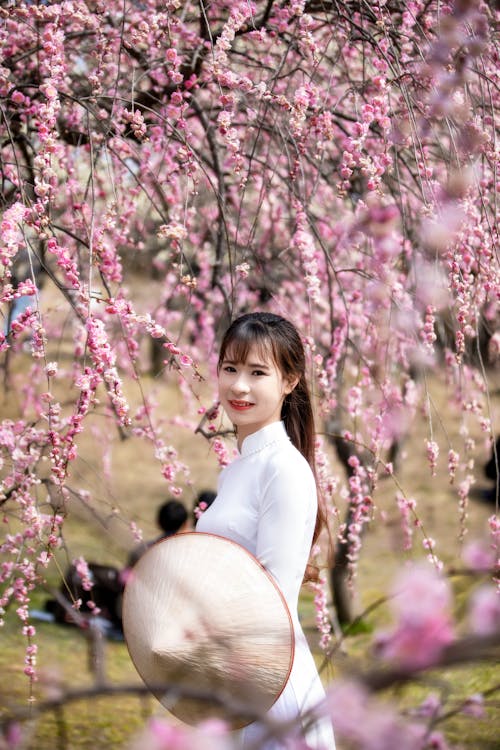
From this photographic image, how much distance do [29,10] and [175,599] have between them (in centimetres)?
154

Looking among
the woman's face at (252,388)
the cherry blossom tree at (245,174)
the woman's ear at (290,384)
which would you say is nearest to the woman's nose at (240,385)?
the woman's face at (252,388)

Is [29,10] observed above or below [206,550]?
above

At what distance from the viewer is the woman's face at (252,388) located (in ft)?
5.56

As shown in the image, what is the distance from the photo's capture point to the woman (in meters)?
1.49

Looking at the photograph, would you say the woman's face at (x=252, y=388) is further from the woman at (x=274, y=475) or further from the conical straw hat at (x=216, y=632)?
the conical straw hat at (x=216, y=632)

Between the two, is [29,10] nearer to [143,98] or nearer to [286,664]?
[143,98]

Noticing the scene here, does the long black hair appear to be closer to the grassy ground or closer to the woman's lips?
the woman's lips

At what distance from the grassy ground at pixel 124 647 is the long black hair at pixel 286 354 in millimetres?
294

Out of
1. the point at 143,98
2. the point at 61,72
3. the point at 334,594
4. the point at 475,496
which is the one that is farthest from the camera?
the point at 475,496

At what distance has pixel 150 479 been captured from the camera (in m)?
9.50

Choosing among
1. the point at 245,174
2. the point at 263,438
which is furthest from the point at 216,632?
the point at 245,174

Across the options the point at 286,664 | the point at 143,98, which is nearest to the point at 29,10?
the point at 143,98

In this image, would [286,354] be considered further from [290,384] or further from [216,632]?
[216,632]

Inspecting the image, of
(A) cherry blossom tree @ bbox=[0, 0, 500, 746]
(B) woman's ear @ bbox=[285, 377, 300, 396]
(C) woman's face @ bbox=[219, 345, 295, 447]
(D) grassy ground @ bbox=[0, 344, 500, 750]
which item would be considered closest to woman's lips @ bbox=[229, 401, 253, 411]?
(C) woman's face @ bbox=[219, 345, 295, 447]
